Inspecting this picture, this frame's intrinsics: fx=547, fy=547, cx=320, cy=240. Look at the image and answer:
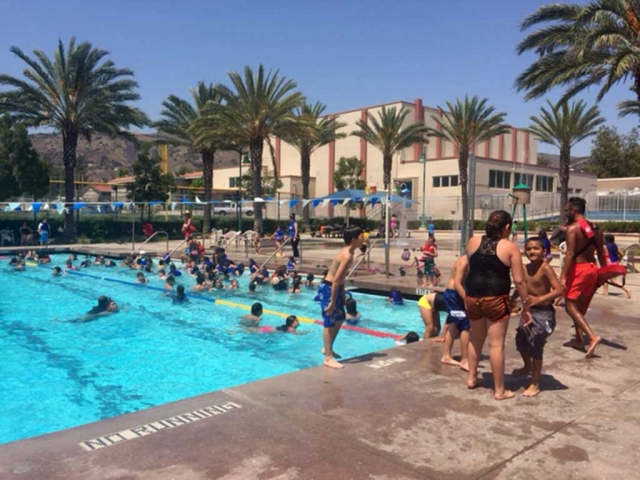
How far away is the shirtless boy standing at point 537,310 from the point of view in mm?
4871

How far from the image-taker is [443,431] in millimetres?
4051

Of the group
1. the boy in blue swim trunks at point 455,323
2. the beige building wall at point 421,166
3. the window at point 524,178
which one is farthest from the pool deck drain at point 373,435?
the window at point 524,178

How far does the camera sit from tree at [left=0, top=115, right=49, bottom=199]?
32.4 meters

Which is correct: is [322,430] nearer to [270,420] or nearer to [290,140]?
[270,420]

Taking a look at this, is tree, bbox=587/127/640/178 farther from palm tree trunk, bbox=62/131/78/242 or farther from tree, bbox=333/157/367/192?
palm tree trunk, bbox=62/131/78/242

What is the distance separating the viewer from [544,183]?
55.6m

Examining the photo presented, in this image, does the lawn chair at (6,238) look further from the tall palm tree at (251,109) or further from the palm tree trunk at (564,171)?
the palm tree trunk at (564,171)

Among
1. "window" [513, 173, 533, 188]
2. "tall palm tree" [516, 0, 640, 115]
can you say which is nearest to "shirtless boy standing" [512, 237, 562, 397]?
"tall palm tree" [516, 0, 640, 115]

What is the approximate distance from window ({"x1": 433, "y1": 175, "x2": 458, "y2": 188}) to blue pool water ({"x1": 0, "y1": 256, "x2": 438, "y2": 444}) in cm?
3784

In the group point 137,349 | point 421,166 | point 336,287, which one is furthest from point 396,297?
point 421,166

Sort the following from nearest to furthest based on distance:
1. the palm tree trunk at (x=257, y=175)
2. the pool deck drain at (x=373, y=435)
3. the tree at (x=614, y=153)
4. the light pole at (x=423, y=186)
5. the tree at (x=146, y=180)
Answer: the pool deck drain at (x=373, y=435) < the palm tree trunk at (x=257, y=175) < the tree at (x=146, y=180) < the light pole at (x=423, y=186) < the tree at (x=614, y=153)

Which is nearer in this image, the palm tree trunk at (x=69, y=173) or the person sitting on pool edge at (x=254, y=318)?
the person sitting on pool edge at (x=254, y=318)

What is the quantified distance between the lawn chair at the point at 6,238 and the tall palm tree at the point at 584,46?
2423 cm

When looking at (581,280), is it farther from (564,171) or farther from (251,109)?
(564,171)
